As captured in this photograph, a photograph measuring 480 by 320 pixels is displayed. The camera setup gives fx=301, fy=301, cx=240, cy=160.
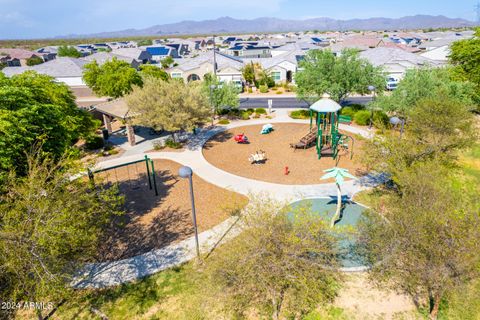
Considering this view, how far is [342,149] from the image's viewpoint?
27.0 metres

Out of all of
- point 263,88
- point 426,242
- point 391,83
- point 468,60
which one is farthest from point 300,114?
point 426,242

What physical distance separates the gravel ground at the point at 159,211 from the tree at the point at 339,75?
17.6 metres

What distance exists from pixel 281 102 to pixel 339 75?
15.4 meters

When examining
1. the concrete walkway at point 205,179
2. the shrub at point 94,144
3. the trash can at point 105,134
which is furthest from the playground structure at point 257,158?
the trash can at point 105,134

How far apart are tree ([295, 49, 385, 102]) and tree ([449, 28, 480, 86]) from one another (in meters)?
11.6

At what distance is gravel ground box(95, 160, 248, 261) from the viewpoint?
52.1ft

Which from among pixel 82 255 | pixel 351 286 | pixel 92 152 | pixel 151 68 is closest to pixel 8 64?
pixel 151 68

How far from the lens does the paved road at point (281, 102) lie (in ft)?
145

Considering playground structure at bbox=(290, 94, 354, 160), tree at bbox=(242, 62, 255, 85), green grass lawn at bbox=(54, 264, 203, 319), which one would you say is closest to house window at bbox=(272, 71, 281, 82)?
tree at bbox=(242, 62, 255, 85)

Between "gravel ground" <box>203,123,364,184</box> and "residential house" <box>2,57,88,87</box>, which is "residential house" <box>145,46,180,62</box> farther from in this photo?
"gravel ground" <box>203,123,364,184</box>

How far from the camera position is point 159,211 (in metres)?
18.8

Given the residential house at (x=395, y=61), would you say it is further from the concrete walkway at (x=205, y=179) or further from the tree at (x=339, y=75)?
the concrete walkway at (x=205, y=179)

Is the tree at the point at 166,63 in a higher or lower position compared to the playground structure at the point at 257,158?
higher

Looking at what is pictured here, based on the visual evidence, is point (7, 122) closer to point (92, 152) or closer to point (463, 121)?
point (92, 152)
